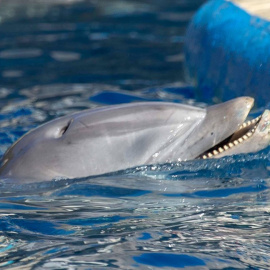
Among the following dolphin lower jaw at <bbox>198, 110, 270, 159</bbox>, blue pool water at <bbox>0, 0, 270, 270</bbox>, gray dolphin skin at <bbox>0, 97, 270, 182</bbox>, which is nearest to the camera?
blue pool water at <bbox>0, 0, 270, 270</bbox>

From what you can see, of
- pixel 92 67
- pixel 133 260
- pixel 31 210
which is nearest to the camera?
pixel 133 260

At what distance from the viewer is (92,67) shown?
10914mm

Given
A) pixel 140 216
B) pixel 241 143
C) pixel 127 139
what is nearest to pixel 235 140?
pixel 241 143

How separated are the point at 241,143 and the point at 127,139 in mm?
739

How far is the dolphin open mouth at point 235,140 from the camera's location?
16.6 ft

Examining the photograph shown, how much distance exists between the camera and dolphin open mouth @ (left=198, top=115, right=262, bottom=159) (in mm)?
5074

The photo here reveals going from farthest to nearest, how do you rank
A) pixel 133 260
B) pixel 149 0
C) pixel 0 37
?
pixel 149 0 < pixel 0 37 < pixel 133 260

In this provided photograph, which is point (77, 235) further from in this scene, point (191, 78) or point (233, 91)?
point (191, 78)

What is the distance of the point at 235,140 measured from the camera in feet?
16.8

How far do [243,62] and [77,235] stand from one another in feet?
13.0

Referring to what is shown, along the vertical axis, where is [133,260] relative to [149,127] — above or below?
below

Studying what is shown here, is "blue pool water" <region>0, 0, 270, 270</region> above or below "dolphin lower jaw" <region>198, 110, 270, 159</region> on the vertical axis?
below

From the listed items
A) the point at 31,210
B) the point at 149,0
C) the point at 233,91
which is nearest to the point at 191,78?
the point at 233,91

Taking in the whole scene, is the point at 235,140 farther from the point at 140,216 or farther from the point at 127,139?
the point at 140,216
